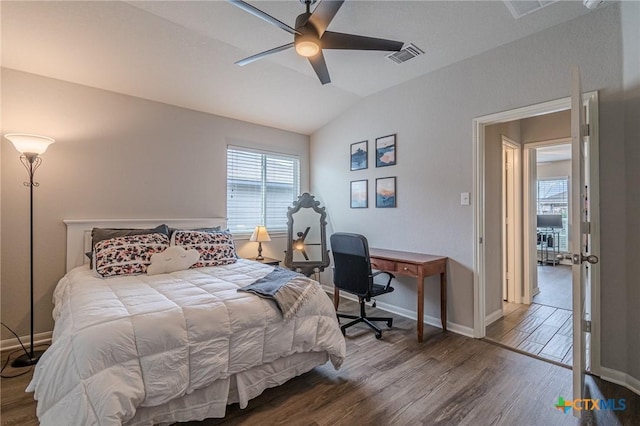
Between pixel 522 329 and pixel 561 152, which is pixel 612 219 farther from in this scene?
pixel 561 152

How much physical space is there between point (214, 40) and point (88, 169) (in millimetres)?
1813

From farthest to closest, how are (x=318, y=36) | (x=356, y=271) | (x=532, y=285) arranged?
(x=532, y=285), (x=356, y=271), (x=318, y=36)

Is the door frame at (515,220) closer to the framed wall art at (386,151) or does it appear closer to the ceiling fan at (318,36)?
the framed wall art at (386,151)

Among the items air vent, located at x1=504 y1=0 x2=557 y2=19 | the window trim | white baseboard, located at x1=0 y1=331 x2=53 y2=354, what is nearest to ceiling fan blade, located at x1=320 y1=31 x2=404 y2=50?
air vent, located at x1=504 y1=0 x2=557 y2=19

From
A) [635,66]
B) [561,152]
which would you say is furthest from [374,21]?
[561,152]

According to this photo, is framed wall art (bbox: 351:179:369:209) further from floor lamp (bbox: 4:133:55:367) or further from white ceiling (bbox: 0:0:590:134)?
floor lamp (bbox: 4:133:55:367)

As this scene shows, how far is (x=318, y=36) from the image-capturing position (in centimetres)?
194

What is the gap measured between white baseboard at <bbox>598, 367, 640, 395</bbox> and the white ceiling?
2.64 meters

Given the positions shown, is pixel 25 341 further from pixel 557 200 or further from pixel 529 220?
pixel 557 200

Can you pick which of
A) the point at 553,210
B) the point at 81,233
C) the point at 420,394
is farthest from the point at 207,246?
the point at 553,210

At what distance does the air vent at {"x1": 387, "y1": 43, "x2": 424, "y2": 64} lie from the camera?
2.74 meters

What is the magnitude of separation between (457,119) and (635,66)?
4.10 feet

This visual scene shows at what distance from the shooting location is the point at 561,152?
6230mm

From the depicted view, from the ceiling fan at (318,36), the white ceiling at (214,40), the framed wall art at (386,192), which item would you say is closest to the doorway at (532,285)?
the framed wall art at (386,192)
